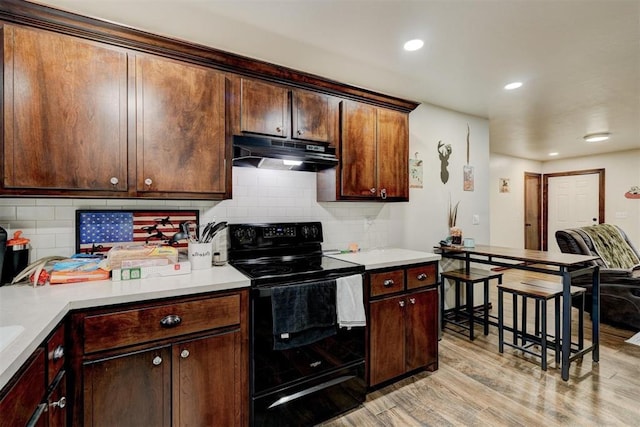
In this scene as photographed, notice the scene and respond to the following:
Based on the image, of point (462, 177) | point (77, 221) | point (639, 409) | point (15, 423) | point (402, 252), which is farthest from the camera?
point (462, 177)

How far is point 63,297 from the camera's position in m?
1.38

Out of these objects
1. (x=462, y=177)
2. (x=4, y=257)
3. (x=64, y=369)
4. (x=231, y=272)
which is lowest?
(x=64, y=369)

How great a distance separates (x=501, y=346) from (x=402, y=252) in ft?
4.21

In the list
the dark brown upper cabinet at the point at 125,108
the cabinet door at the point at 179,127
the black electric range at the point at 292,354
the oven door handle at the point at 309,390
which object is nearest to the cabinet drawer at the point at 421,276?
the black electric range at the point at 292,354

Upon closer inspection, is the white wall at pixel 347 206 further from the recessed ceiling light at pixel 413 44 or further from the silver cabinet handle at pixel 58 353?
the recessed ceiling light at pixel 413 44

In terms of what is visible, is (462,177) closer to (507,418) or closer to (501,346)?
(501,346)

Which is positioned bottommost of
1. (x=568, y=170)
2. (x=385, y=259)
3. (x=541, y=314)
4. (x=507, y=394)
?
(x=507, y=394)

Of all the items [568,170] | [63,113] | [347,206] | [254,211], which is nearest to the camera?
[63,113]

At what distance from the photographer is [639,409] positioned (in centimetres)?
207

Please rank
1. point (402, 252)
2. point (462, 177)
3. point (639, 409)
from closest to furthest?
point (639, 409)
point (402, 252)
point (462, 177)

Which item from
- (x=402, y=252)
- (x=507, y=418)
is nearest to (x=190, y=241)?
(x=402, y=252)

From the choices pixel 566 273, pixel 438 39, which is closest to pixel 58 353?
pixel 438 39

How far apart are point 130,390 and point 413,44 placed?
265 cm

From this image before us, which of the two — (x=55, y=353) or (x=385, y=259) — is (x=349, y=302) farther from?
(x=55, y=353)
